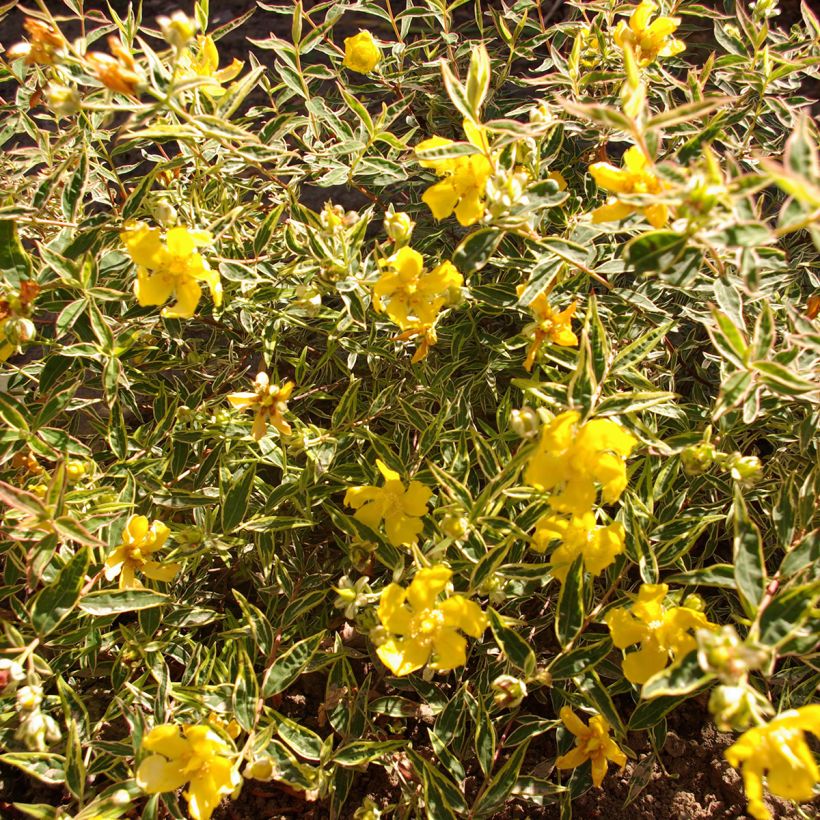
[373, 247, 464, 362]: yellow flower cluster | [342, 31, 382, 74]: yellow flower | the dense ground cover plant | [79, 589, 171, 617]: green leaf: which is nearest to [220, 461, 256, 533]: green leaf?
the dense ground cover plant

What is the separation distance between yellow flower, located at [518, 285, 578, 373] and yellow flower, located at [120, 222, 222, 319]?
68cm

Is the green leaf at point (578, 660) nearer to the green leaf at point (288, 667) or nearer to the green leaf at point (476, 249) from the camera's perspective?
the green leaf at point (288, 667)

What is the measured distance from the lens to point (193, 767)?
129 centimetres

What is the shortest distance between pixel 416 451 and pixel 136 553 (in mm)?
660

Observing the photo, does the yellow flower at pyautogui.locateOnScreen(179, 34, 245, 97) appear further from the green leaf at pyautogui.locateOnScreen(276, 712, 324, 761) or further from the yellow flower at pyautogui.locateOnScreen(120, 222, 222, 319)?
the green leaf at pyautogui.locateOnScreen(276, 712, 324, 761)

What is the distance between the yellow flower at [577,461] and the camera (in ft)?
4.07

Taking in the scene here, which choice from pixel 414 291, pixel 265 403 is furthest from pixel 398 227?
pixel 265 403

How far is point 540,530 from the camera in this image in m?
1.41

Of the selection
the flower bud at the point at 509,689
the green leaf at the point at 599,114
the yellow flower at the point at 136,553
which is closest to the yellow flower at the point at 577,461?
the flower bud at the point at 509,689

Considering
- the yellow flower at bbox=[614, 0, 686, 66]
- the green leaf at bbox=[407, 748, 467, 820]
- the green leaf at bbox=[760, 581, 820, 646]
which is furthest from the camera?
the yellow flower at bbox=[614, 0, 686, 66]

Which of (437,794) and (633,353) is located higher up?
(633,353)

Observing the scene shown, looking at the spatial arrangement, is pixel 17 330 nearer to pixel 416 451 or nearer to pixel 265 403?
pixel 265 403

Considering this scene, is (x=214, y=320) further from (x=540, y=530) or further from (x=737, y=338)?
(x=737, y=338)

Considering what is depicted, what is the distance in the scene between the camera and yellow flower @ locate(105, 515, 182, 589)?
156 centimetres
